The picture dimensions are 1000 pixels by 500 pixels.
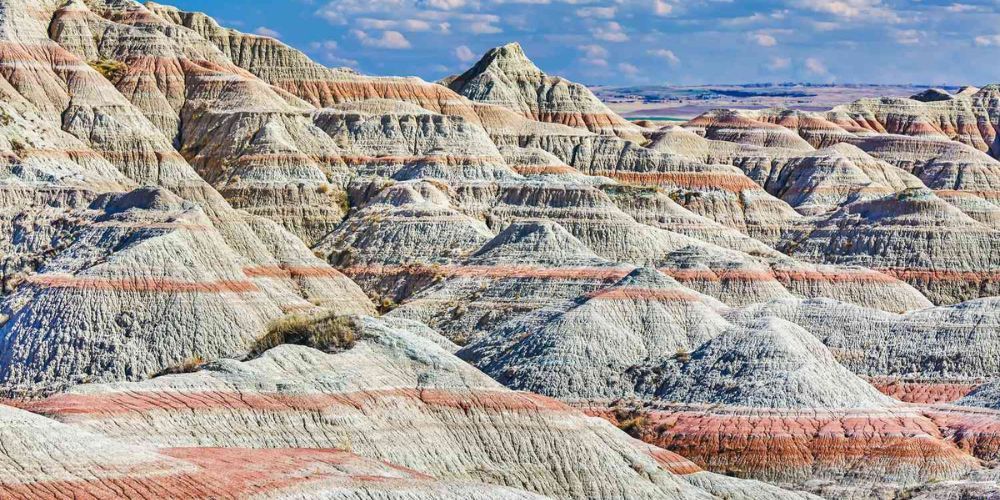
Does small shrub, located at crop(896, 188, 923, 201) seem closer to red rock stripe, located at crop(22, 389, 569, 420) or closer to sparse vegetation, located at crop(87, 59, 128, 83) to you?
sparse vegetation, located at crop(87, 59, 128, 83)

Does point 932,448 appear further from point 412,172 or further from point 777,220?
point 777,220

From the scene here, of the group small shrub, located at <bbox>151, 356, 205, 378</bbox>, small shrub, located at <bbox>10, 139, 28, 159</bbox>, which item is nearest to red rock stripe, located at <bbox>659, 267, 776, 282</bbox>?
small shrub, located at <bbox>10, 139, 28, 159</bbox>

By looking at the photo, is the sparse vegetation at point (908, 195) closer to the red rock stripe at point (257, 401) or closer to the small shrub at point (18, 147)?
the small shrub at point (18, 147)

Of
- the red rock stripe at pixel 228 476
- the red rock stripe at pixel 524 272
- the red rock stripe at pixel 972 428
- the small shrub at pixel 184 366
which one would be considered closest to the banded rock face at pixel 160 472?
the red rock stripe at pixel 228 476

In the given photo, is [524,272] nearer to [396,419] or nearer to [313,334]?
[313,334]

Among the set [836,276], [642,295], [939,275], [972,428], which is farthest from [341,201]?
[972,428]

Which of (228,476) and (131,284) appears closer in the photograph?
(228,476)
